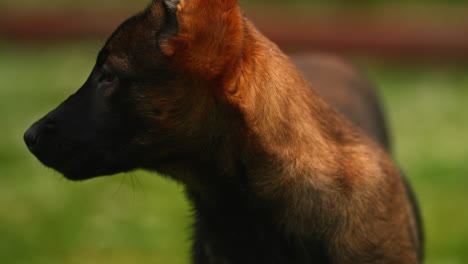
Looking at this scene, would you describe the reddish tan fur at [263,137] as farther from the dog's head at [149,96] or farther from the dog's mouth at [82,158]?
the dog's mouth at [82,158]

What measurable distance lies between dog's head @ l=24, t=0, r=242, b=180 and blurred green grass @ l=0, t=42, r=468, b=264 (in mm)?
532

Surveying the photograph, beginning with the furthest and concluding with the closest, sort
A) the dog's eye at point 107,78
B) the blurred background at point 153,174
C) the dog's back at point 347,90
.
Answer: the blurred background at point 153,174 < the dog's back at point 347,90 < the dog's eye at point 107,78

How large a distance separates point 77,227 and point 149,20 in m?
2.90

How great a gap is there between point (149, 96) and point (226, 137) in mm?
325

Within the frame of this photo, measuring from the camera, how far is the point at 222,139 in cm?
328

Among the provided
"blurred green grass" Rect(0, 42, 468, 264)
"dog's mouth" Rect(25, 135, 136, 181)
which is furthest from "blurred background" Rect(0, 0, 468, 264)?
"dog's mouth" Rect(25, 135, 136, 181)

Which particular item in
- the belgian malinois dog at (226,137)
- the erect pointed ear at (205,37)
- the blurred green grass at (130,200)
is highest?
the erect pointed ear at (205,37)

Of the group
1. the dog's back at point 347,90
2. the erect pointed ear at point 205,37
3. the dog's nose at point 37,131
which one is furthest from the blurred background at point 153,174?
the dog's back at point 347,90

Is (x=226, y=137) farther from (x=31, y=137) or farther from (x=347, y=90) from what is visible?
(x=347, y=90)

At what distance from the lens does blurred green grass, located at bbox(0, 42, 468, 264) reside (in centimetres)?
556

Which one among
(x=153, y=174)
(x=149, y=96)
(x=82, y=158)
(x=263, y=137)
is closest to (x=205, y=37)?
(x=149, y=96)

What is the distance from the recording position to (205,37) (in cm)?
320

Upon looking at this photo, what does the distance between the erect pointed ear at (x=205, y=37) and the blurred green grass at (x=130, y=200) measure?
0.82 metres

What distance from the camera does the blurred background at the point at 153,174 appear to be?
5.73 metres
